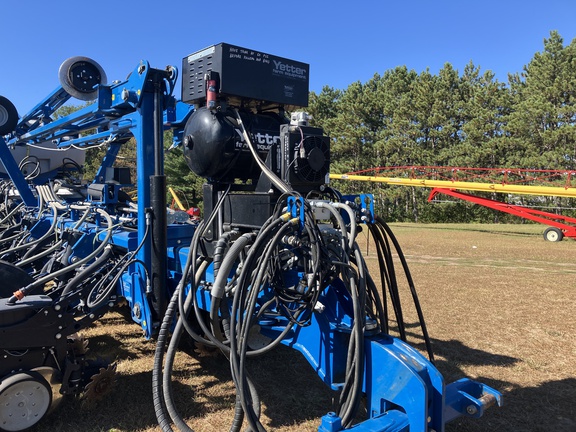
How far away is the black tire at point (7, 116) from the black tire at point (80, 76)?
1.43m

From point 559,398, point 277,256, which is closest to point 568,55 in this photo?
point 559,398

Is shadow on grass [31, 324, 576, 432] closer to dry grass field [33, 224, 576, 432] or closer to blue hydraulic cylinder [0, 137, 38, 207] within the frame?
dry grass field [33, 224, 576, 432]

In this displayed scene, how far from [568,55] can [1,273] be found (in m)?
29.9

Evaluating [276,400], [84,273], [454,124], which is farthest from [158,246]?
[454,124]

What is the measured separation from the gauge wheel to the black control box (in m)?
2.03

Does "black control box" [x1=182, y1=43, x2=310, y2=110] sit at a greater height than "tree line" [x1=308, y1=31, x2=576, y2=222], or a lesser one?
lesser

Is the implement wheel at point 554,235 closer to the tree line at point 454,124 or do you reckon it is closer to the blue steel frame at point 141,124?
the tree line at point 454,124

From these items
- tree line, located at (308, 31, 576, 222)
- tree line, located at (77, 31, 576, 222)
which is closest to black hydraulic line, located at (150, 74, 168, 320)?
tree line, located at (77, 31, 576, 222)

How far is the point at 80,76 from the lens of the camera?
4.92 meters

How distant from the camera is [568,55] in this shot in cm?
2595

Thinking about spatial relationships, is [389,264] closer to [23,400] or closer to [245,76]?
[245,76]

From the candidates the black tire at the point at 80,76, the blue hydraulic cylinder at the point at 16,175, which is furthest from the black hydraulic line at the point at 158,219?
the blue hydraulic cylinder at the point at 16,175

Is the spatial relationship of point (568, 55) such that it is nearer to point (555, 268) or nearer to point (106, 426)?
point (555, 268)

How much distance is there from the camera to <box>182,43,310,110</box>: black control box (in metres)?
2.91
